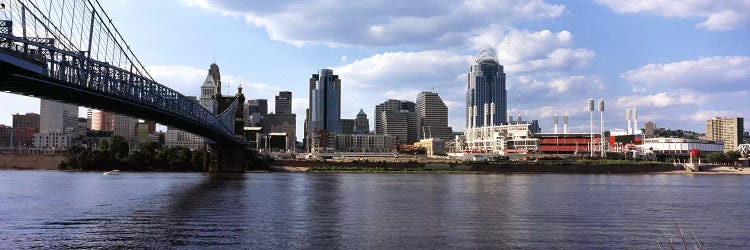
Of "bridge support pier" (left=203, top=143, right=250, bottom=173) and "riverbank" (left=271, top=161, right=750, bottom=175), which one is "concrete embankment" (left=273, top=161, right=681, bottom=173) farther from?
"bridge support pier" (left=203, top=143, right=250, bottom=173)

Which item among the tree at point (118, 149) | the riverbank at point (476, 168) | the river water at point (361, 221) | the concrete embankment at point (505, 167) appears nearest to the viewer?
the river water at point (361, 221)

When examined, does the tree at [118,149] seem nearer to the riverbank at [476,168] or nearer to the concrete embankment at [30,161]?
the concrete embankment at [30,161]

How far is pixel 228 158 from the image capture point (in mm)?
142250

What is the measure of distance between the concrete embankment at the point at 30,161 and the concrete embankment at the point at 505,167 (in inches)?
2140

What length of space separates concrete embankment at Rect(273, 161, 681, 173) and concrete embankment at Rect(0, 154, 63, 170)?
54347mm

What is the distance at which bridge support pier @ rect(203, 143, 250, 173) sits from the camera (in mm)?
141250

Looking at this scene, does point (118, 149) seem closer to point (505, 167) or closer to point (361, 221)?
point (505, 167)

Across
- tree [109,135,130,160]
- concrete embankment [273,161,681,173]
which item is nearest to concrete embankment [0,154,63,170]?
tree [109,135,130,160]

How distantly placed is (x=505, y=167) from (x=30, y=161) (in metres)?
120

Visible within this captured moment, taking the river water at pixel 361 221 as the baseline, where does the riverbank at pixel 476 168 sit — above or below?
above

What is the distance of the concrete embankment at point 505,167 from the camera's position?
553 ft

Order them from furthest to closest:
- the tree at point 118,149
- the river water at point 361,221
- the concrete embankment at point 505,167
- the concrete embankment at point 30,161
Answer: the concrete embankment at point 505,167, the concrete embankment at point 30,161, the tree at point 118,149, the river water at point 361,221

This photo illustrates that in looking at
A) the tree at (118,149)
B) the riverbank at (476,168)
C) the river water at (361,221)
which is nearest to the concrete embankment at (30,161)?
the tree at (118,149)

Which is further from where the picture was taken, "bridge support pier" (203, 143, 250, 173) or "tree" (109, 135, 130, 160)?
"tree" (109, 135, 130, 160)
